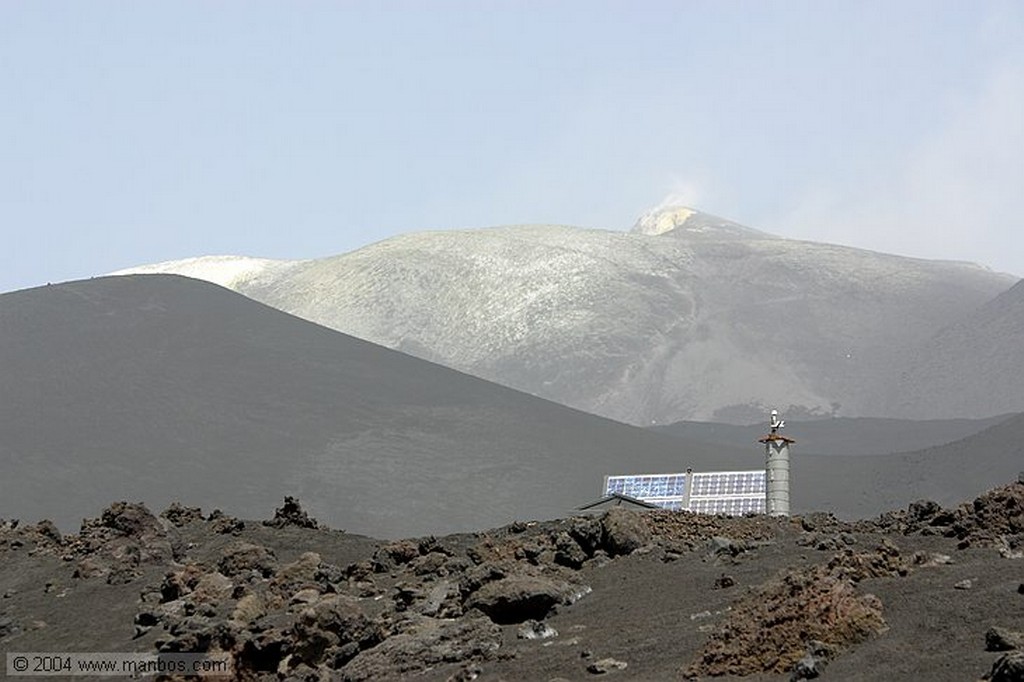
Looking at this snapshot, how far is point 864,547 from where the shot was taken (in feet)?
68.0

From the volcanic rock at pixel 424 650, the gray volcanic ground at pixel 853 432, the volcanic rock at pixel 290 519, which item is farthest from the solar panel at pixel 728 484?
the gray volcanic ground at pixel 853 432

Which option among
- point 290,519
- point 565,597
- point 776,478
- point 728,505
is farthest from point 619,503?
point 565,597

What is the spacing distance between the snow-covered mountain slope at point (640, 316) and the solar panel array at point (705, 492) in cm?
10767

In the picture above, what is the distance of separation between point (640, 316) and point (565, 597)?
15373 cm

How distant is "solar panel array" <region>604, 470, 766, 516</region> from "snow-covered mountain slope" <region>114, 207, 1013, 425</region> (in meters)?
108

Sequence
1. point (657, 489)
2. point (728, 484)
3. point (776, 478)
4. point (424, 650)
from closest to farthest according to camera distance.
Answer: point (424, 650)
point (776, 478)
point (728, 484)
point (657, 489)

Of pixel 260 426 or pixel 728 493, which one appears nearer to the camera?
pixel 728 493

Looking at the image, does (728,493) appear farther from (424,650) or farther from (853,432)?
(853,432)

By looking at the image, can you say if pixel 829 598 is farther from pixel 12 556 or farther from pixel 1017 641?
pixel 12 556

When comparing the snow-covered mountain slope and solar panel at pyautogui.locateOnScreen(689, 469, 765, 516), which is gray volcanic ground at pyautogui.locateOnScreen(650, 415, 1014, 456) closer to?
the snow-covered mountain slope

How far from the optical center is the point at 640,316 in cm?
17438

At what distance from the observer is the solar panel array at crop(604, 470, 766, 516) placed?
38.9m

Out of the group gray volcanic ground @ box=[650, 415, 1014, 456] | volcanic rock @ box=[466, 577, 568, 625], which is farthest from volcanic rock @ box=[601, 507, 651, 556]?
gray volcanic ground @ box=[650, 415, 1014, 456]

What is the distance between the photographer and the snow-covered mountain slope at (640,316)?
159000 millimetres
